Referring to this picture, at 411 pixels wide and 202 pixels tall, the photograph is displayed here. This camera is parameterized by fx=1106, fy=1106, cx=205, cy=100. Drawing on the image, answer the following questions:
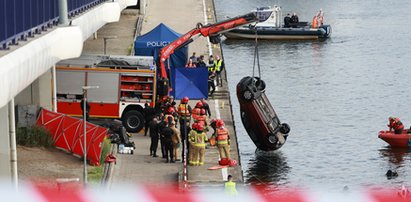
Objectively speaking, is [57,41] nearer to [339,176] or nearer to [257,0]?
[339,176]

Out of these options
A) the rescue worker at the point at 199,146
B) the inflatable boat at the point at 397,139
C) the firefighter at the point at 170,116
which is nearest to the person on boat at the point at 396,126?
the inflatable boat at the point at 397,139

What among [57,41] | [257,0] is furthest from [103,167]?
[257,0]

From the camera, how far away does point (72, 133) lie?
87.3 feet

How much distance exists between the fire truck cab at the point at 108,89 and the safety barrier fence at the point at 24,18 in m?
6.04

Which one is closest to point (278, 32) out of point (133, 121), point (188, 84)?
point (188, 84)

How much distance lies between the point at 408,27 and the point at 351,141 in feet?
173

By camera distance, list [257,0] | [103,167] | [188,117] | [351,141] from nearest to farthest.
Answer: [103,167] < [188,117] < [351,141] < [257,0]

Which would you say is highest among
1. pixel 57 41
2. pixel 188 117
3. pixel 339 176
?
pixel 57 41

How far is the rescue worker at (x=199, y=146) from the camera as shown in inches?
1044

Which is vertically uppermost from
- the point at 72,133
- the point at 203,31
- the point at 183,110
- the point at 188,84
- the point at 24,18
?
the point at 24,18

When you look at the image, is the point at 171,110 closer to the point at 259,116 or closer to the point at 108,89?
the point at 108,89

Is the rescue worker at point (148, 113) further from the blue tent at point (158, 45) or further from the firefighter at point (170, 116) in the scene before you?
the blue tent at point (158, 45)

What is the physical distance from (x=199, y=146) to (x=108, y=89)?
5450 mm

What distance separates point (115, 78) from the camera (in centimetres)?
3117
